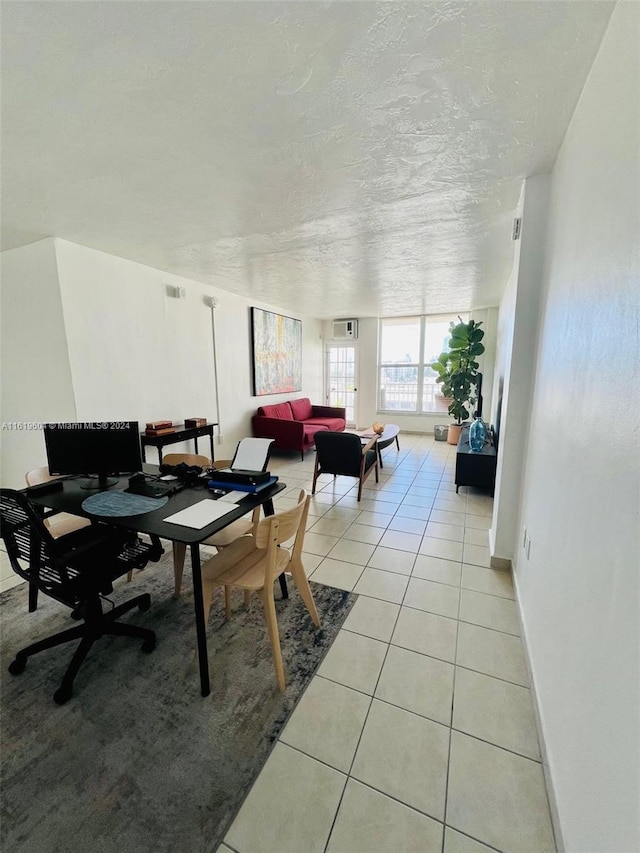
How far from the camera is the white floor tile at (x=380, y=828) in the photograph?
3.44 ft

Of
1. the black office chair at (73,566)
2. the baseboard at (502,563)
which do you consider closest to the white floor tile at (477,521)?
the baseboard at (502,563)

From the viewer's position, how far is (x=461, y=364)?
18.6ft

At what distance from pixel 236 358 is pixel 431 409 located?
4.28 m

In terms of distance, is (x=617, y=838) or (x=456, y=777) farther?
(x=456, y=777)

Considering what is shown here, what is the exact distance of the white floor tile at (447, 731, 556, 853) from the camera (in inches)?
42.0

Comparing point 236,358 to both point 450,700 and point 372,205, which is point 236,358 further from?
point 450,700

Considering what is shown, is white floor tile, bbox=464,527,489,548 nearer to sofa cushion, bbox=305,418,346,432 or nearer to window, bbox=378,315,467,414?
sofa cushion, bbox=305,418,346,432

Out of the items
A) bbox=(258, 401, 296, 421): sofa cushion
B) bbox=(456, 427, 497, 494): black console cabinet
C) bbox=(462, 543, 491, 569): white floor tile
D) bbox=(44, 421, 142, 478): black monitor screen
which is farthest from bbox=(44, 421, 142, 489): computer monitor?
bbox=(258, 401, 296, 421): sofa cushion

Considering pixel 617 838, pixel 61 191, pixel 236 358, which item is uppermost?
pixel 61 191

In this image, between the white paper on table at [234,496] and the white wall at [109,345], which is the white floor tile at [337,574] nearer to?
the white paper on table at [234,496]

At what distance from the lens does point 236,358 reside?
517 cm

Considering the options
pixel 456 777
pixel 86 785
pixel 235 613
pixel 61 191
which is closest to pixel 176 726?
pixel 86 785

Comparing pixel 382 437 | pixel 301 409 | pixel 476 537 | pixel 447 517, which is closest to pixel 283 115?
pixel 476 537

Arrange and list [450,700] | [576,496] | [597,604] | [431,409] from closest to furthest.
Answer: [597,604] → [576,496] → [450,700] → [431,409]
